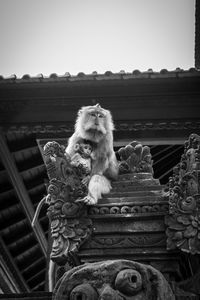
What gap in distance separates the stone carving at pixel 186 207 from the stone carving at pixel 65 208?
613 millimetres

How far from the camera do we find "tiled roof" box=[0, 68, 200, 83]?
25.4 ft

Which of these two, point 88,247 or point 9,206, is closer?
point 88,247

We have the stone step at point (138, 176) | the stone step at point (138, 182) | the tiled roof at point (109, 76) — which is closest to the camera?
the stone step at point (138, 182)

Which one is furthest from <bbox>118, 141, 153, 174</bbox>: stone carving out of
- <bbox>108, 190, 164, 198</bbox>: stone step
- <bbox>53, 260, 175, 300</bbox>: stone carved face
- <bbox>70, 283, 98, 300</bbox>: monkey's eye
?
<bbox>70, 283, 98, 300</bbox>: monkey's eye

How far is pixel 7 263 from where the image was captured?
10.0m

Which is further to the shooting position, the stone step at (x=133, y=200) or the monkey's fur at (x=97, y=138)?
the monkey's fur at (x=97, y=138)

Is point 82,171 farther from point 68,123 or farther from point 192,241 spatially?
point 68,123

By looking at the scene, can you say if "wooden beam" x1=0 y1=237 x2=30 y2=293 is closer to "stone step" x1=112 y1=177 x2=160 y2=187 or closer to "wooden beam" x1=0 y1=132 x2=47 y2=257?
"wooden beam" x1=0 y1=132 x2=47 y2=257

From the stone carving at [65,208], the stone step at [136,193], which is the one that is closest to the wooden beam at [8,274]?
the stone step at [136,193]

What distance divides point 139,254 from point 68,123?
4720 mm

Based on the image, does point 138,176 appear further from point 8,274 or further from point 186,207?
point 8,274

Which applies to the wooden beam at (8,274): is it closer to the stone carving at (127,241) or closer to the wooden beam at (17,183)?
the wooden beam at (17,183)

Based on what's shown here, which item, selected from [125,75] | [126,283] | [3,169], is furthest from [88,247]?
[3,169]

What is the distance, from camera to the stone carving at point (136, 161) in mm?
4801
